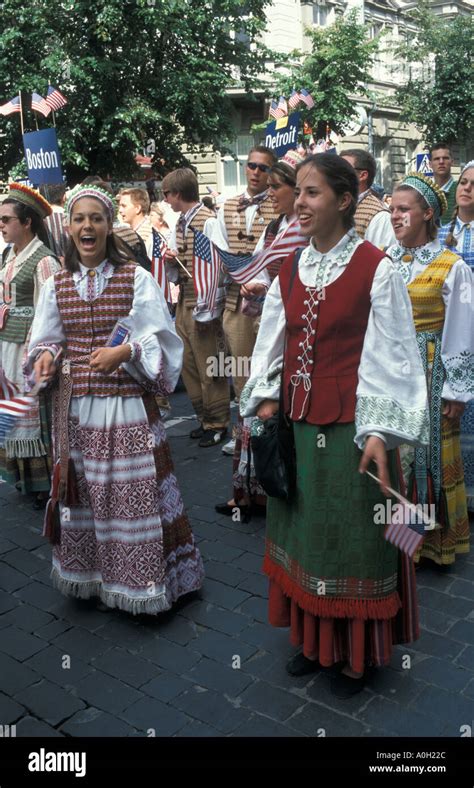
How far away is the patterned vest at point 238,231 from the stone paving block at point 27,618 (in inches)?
109

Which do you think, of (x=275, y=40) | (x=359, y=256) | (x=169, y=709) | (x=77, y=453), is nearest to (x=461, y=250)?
(x=359, y=256)

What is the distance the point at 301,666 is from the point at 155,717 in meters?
0.65

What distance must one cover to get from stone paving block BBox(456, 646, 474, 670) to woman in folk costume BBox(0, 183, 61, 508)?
2.91 m

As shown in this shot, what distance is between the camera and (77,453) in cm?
378

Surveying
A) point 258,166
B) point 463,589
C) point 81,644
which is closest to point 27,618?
point 81,644

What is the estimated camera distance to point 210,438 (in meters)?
6.76

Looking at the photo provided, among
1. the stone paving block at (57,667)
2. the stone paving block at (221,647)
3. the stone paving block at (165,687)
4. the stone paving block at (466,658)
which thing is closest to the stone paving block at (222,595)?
the stone paving block at (221,647)

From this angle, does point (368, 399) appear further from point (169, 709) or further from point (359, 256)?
point (169, 709)

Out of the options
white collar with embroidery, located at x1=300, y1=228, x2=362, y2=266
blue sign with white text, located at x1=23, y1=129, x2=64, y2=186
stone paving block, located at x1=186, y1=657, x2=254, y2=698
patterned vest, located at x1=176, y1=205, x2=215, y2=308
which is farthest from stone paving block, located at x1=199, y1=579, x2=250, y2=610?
blue sign with white text, located at x1=23, y1=129, x2=64, y2=186

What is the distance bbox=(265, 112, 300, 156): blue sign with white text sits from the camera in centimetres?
654

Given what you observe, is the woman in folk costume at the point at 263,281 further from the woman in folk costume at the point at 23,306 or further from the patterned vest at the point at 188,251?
the patterned vest at the point at 188,251

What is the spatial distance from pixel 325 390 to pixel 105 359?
1.02 meters

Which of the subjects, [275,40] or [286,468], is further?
[275,40]
